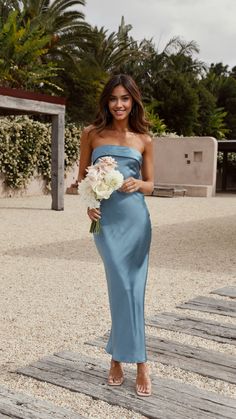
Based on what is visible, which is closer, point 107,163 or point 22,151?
point 107,163

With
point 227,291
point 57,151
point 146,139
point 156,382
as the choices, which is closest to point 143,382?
point 156,382

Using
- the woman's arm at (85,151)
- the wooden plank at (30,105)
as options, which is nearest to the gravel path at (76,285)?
the woman's arm at (85,151)

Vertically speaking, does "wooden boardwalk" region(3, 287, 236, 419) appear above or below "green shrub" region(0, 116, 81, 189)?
below

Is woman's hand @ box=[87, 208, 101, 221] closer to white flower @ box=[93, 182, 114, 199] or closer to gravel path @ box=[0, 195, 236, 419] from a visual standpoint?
white flower @ box=[93, 182, 114, 199]

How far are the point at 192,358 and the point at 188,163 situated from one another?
17.7 metres

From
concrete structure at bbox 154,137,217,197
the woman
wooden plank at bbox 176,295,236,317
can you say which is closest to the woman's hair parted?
the woman

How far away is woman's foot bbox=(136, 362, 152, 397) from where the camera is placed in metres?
2.94

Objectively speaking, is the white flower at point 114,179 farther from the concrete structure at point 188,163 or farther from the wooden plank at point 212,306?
the concrete structure at point 188,163

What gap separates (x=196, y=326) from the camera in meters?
4.30

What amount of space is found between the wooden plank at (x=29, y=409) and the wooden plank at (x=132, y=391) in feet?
0.84

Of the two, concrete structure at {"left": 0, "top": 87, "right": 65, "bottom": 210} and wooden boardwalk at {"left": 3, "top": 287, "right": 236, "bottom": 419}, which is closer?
wooden boardwalk at {"left": 3, "top": 287, "right": 236, "bottom": 419}

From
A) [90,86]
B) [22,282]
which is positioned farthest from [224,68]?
[22,282]

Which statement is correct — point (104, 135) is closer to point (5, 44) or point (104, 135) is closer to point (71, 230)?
point (71, 230)

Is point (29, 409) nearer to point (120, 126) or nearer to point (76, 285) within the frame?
point (120, 126)
